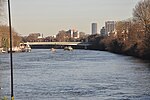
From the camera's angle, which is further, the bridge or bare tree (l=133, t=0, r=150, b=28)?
the bridge

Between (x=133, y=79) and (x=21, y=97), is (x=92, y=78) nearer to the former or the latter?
(x=133, y=79)

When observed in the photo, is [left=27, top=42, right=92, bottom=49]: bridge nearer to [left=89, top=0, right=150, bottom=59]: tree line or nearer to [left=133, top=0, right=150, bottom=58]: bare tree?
[left=89, top=0, right=150, bottom=59]: tree line

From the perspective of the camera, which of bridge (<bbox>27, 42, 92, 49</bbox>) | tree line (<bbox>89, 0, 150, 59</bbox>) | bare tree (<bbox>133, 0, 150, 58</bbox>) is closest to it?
tree line (<bbox>89, 0, 150, 59</bbox>)

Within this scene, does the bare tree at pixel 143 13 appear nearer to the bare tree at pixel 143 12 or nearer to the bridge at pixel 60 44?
the bare tree at pixel 143 12

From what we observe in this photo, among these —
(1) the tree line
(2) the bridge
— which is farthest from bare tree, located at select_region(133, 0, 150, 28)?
(2) the bridge

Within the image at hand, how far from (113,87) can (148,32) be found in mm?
31771

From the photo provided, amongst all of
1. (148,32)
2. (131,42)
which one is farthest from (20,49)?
(148,32)

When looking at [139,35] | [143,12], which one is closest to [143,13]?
[143,12]

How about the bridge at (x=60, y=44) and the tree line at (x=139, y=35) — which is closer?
the tree line at (x=139, y=35)

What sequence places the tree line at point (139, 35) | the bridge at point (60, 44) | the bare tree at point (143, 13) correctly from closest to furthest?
the tree line at point (139, 35) → the bare tree at point (143, 13) → the bridge at point (60, 44)

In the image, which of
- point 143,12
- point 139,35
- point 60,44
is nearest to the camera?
point 143,12

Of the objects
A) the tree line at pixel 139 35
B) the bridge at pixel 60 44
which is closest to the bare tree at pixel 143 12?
the tree line at pixel 139 35

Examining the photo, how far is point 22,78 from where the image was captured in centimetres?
3500

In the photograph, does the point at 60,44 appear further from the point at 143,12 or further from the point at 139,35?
the point at 143,12
